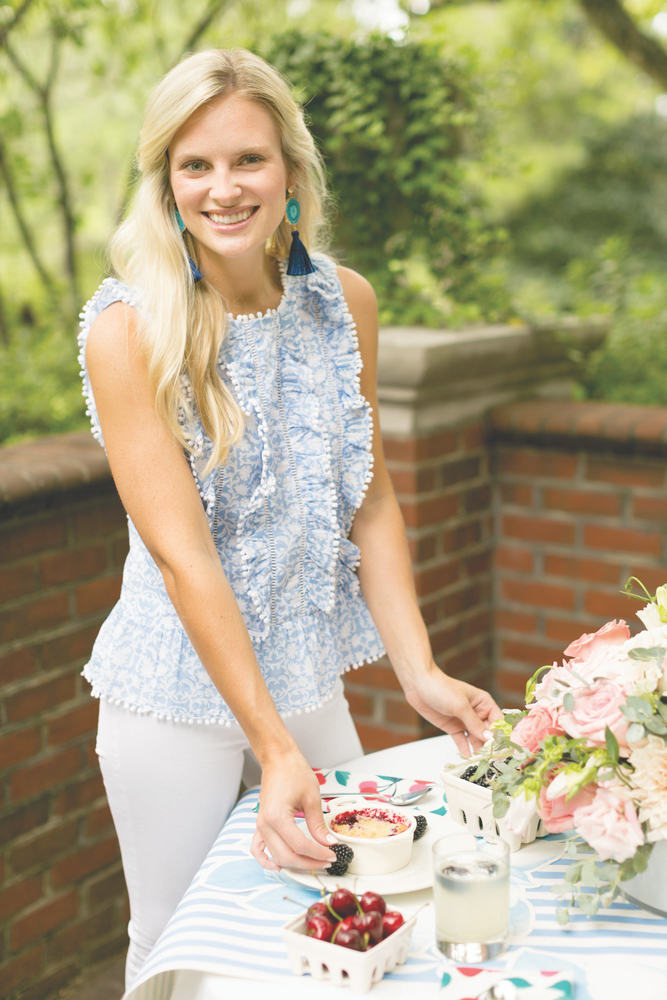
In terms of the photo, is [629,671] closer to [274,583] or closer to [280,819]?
[280,819]

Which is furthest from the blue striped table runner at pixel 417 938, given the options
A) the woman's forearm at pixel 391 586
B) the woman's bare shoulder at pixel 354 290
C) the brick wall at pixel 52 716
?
the brick wall at pixel 52 716

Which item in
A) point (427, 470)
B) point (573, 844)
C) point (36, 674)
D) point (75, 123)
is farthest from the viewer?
point (75, 123)

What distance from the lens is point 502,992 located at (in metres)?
0.95

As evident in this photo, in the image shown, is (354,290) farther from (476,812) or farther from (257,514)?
(476,812)

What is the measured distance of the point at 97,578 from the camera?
7.70 feet

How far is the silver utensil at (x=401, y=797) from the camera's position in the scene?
1.34 m

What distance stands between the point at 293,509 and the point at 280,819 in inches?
21.4

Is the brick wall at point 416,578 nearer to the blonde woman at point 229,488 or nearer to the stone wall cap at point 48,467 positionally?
the stone wall cap at point 48,467

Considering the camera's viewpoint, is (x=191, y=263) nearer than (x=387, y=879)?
No

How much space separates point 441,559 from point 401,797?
1.46 meters

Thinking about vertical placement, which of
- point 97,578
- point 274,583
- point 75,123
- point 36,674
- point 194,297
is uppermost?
point 75,123

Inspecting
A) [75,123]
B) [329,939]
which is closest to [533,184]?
[75,123]

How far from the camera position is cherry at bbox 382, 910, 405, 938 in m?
1.00

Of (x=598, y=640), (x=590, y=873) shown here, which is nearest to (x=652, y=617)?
(x=598, y=640)
